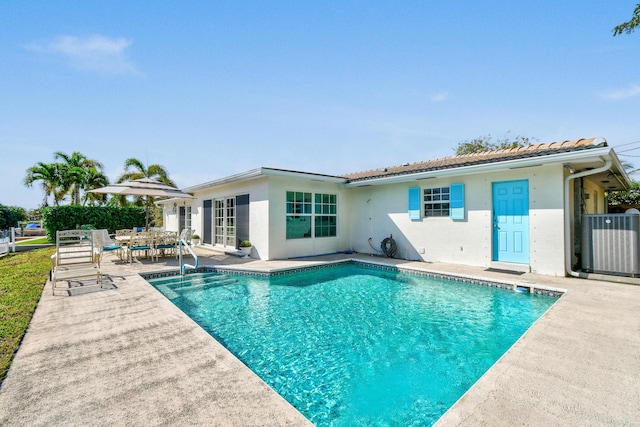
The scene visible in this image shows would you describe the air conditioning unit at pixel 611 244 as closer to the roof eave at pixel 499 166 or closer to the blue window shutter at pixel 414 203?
the roof eave at pixel 499 166

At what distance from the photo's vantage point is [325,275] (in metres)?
8.81

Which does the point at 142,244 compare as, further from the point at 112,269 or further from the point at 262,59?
the point at 262,59

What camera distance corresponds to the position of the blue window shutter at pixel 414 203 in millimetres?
10344

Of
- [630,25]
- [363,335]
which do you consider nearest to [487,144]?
[630,25]

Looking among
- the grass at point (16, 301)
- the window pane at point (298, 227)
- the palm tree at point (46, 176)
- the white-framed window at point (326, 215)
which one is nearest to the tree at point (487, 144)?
the white-framed window at point (326, 215)

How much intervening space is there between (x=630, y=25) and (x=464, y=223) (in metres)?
6.36

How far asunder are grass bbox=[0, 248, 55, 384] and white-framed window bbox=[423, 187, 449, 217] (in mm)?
10187

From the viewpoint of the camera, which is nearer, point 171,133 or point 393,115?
point 393,115

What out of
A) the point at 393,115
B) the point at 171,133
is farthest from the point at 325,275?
the point at 171,133

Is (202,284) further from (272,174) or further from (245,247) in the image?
(272,174)

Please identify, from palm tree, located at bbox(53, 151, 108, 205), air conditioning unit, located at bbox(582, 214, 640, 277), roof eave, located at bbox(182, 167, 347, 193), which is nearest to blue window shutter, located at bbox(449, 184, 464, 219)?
air conditioning unit, located at bbox(582, 214, 640, 277)

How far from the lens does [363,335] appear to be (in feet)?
14.7

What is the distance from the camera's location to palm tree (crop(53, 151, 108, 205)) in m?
22.1

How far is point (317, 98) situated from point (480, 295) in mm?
9381
